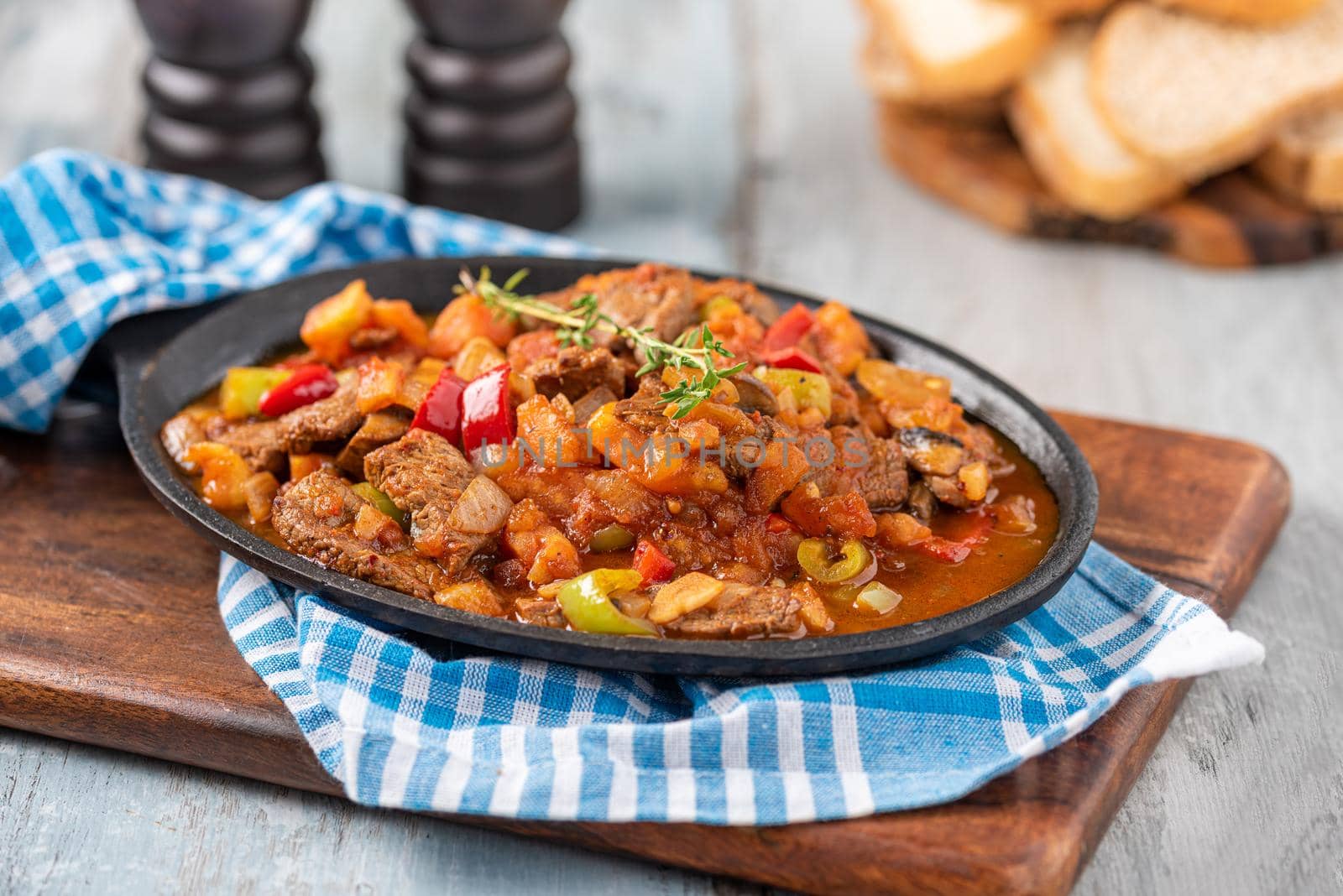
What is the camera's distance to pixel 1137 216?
6629 millimetres

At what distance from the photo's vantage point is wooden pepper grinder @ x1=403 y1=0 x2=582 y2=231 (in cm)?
604

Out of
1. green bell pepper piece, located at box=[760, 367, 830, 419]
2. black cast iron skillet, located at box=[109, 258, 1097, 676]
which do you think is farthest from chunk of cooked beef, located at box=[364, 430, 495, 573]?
green bell pepper piece, located at box=[760, 367, 830, 419]

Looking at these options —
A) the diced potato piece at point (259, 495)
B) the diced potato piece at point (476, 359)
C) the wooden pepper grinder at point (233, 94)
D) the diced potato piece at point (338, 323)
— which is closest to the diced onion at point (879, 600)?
the diced potato piece at point (476, 359)

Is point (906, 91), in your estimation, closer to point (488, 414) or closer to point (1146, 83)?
point (1146, 83)

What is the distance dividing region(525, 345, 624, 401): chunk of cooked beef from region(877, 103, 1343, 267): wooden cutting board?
A: 344cm

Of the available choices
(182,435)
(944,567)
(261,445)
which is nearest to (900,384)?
(944,567)

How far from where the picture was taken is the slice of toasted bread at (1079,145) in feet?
20.9

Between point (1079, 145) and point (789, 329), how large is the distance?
2.71m

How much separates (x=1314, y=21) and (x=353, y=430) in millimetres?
4650

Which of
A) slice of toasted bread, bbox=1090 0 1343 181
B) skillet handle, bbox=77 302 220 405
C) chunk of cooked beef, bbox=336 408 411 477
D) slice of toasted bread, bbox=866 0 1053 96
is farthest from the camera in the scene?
slice of toasted bread, bbox=866 0 1053 96

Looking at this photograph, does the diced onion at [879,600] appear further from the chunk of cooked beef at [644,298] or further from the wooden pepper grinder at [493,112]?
the wooden pepper grinder at [493,112]

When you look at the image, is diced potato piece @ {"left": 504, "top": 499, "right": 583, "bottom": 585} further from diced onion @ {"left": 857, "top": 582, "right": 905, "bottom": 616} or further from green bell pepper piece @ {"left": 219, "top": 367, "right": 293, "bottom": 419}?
green bell pepper piece @ {"left": 219, "top": 367, "right": 293, "bottom": 419}

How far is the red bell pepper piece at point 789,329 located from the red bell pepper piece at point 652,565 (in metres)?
0.93

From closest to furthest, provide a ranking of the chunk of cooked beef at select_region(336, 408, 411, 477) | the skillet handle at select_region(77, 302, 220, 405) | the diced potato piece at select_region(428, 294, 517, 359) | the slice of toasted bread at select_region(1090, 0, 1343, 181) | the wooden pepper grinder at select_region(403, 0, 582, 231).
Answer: the chunk of cooked beef at select_region(336, 408, 411, 477), the diced potato piece at select_region(428, 294, 517, 359), the skillet handle at select_region(77, 302, 220, 405), the wooden pepper grinder at select_region(403, 0, 582, 231), the slice of toasted bread at select_region(1090, 0, 1343, 181)
